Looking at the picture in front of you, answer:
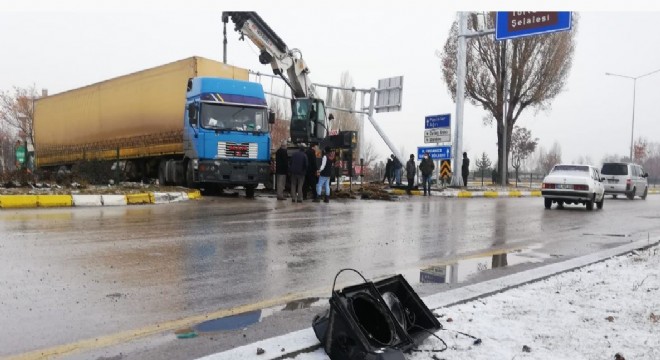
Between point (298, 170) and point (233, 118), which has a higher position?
point (233, 118)

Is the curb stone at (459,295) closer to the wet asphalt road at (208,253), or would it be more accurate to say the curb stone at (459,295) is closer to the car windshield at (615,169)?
the wet asphalt road at (208,253)

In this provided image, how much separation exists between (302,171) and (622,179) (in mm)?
18572

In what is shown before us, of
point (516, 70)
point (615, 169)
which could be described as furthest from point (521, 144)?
point (615, 169)

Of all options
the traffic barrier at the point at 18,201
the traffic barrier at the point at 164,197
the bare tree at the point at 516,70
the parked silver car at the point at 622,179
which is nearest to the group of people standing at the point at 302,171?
the traffic barrier at the point at 164,197

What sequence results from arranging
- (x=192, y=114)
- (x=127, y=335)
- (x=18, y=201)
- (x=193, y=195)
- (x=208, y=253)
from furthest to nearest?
(x=193, y=195), (x=192, y=114), (x=18, y=201), (x=208, y=253), (x=127, y=335)

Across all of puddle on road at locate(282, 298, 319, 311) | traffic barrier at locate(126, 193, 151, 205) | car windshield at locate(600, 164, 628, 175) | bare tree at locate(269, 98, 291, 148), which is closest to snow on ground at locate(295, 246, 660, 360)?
puddle on road at locate(282, 298, 319, 311)

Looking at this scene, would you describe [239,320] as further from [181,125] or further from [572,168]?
[572,168]

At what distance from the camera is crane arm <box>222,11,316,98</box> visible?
1828 centimetres

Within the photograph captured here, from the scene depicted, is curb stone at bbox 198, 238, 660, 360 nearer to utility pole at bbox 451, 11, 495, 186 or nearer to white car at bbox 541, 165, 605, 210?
white car at bbox 541, 165, 605, 210

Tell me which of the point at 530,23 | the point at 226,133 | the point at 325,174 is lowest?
the point at 325,174

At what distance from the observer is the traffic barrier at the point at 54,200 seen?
12820mm

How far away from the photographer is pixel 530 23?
20922 millimetres

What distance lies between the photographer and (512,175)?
180 ft

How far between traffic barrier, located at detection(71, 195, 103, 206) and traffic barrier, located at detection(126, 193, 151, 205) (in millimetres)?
777
